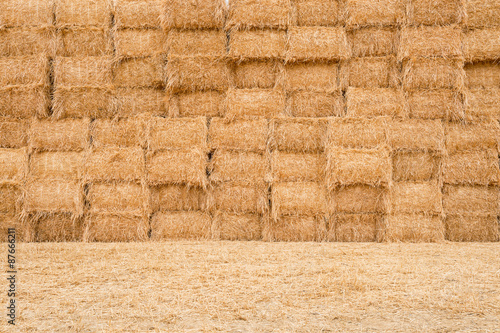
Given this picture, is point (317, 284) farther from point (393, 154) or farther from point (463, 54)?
point (463, 54)

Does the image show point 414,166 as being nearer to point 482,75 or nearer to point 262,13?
point 482,75

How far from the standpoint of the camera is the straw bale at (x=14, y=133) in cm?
560

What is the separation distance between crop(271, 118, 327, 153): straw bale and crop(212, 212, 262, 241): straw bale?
96cm

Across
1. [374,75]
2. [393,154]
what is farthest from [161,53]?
[393,154]

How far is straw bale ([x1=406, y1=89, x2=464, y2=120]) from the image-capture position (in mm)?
5496

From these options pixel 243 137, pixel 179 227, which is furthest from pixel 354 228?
pixel 179 227

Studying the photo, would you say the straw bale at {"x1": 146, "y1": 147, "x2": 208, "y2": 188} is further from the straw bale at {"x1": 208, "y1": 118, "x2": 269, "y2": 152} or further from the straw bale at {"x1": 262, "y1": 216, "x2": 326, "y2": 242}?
the straw bale at {"x1": 262, "y1": 216, "x2": 326, "y2": 242}

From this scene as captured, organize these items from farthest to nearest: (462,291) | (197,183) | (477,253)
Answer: (197,183)
(477,253)
(462,291)

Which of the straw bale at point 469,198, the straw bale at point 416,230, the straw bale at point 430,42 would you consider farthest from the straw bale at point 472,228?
the straw bale at point 430,42

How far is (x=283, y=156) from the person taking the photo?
5465 millimetres

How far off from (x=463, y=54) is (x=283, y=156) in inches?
100

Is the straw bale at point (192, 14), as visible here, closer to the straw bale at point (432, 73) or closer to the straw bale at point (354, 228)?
the straw bale at point (432, 73)

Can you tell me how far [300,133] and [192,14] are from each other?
78.0 inches

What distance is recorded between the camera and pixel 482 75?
5777mm
